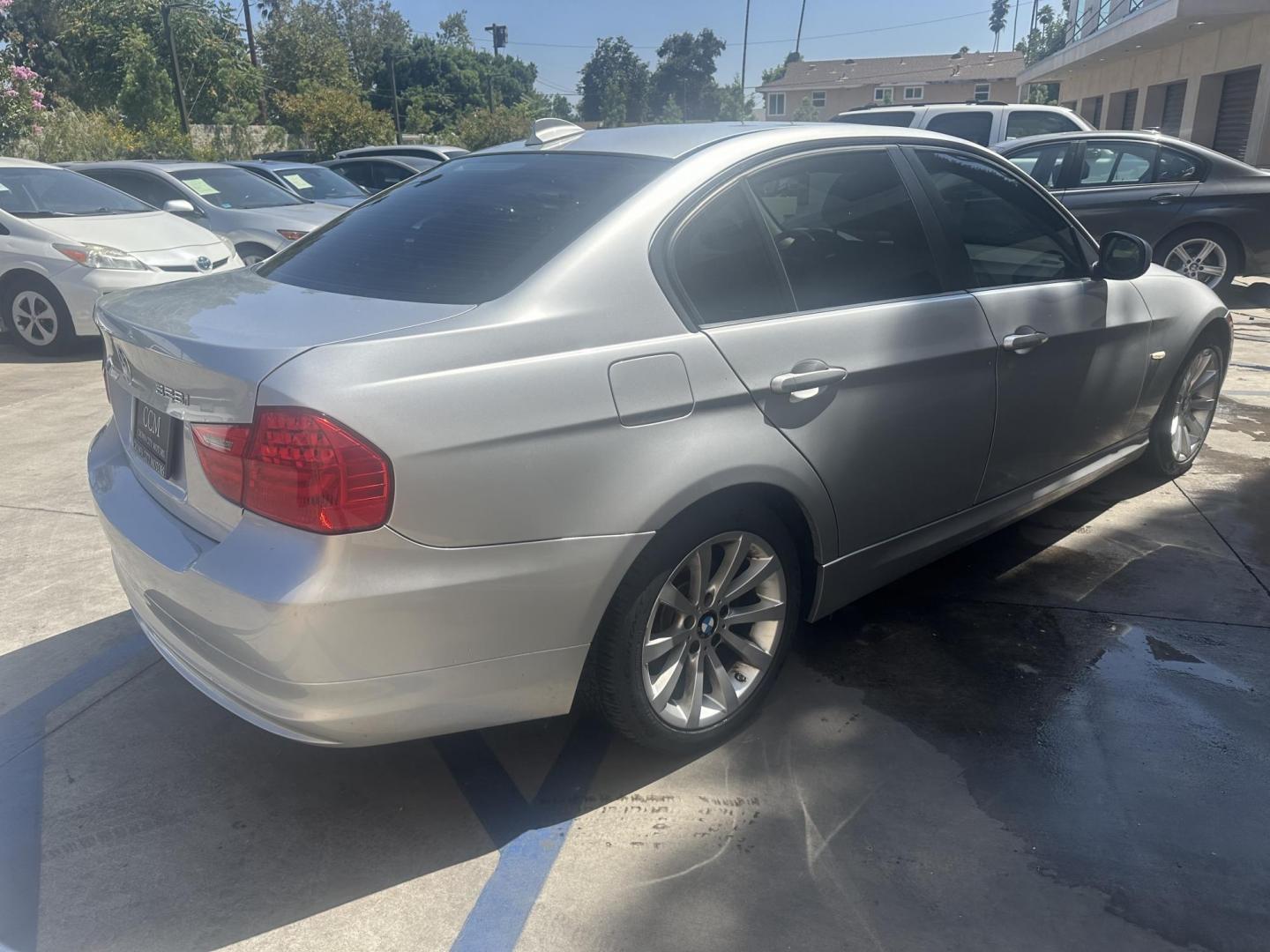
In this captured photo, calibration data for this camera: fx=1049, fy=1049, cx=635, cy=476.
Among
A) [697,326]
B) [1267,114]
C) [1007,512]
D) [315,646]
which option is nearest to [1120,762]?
[1007,512]

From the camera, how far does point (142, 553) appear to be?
2.63m

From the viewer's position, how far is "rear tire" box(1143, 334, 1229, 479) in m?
4.89

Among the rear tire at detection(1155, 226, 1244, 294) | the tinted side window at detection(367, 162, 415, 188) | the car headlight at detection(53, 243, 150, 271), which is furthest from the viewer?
the tinted side window at detection(367, 162, 415, 188)

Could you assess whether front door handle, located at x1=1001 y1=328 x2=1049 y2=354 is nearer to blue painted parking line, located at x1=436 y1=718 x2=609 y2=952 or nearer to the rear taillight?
blue painted parking line, located at x1=436 y1=718 x2=609 y2=952

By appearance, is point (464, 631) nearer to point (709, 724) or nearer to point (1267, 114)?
point (709, 724)

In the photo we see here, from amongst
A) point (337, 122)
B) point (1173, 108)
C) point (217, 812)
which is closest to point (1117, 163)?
point (217, 812)

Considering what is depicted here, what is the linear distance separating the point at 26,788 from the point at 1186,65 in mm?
24993

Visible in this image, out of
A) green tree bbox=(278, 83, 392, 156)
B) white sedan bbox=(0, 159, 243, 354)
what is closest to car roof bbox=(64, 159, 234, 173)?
white sedan bbox=(0, 159, 243, 354)

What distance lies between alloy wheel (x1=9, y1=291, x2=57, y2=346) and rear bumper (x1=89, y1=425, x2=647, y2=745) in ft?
22.8

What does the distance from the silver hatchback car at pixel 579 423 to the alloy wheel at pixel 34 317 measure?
6231mm

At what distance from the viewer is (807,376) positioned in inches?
114

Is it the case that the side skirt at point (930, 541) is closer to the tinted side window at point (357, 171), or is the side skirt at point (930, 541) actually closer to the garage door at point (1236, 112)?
the tinted side window at point (357, 171)

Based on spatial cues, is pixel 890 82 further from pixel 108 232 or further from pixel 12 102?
pixel 108 232

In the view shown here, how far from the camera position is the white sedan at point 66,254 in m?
8.37
